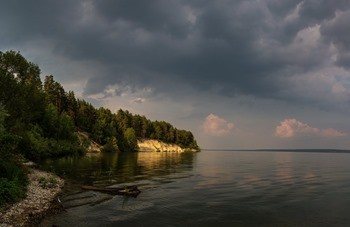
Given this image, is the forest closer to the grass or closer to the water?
the grass

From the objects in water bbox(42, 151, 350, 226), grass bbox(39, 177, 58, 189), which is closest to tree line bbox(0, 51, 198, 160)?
grass bbox(39, 177, 58, 189)

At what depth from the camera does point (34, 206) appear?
30.0m

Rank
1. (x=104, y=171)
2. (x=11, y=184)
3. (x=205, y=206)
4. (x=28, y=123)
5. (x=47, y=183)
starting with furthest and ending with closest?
1. (x=28, y=123)
2. (x=104, y=171)
3. (x=47, y=183)
4. (x=205, y=206)
5. (x=11, y=184)

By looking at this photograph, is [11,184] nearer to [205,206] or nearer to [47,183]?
[47,183]

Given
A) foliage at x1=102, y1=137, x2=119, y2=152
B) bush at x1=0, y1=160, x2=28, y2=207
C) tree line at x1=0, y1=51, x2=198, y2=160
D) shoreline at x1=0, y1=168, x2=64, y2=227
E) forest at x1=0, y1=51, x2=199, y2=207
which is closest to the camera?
shoreline at x1=0, y1=168, x2=64, y2=227

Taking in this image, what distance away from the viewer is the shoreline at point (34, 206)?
2522cm

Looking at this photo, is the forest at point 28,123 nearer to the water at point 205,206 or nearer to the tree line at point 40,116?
the tree line at point 40,116

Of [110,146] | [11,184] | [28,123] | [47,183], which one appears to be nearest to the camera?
[11,184]

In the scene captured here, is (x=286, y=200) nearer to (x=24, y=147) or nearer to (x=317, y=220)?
(x=317, y=220)

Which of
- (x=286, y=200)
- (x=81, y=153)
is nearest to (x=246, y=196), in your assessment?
(x=286, y=200)

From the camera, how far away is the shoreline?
25219mm

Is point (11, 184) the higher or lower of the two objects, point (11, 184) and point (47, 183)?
the higher

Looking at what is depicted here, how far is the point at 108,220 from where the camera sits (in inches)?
1131

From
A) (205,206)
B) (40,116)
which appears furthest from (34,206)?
(40,116)
